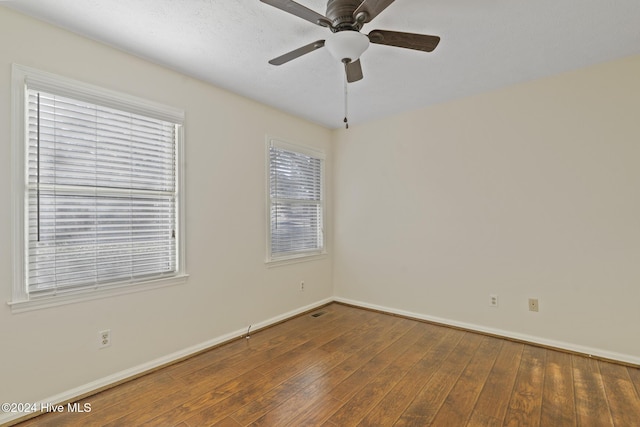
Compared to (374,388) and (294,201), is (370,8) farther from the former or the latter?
(294,201)

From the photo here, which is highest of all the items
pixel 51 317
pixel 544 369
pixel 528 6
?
pixel 528 6

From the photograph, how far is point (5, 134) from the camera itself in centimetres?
179

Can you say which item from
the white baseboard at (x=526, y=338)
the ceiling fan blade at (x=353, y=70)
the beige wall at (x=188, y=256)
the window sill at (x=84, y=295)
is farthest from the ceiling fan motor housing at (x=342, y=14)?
the white baseboard at (x=526, y=338)

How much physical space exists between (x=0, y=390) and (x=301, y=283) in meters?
2.62

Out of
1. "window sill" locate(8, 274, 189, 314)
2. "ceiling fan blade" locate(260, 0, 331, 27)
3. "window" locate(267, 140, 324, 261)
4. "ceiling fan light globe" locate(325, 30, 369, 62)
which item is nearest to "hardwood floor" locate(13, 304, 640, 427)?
"window sill" locate(8, 274, 189, 314)

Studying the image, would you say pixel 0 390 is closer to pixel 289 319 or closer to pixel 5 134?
pixel 5 134

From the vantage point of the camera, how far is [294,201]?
375 centimetres

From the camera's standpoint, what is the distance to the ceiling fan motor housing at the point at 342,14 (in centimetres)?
160

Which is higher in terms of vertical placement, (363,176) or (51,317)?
(363,176)

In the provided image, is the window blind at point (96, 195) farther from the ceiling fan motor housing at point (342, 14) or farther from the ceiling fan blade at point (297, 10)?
the ceiling fan motor housing at point (342, 14)

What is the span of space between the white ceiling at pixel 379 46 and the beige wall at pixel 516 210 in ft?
1.12

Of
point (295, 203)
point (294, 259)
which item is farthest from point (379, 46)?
point (294, 259)

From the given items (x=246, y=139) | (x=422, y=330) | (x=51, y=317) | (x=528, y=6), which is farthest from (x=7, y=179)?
(x=422, y=330)

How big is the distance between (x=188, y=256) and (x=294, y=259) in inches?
53.5
